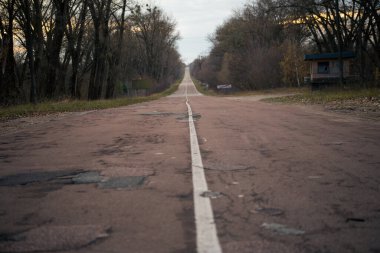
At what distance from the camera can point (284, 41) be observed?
59.9 m

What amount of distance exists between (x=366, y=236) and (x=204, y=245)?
140 cm

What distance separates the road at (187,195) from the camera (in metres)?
3.67

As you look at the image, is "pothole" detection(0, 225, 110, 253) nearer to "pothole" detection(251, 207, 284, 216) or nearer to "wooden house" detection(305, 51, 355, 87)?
"pothole" detection(251, 207, 284, 216)

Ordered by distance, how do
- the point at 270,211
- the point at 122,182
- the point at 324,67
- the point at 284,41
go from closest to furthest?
the point at 270,211 → the point at 122,182 → the point at 324,67 → the point at 284,41

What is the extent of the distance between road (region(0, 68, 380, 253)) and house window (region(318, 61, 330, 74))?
3480 centimetres

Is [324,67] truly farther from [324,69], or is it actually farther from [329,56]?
[329,56]

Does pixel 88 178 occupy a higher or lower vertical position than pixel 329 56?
A: lower

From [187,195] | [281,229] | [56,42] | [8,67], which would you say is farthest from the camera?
[8,67]

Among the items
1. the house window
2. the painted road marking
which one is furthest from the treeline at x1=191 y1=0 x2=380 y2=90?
the painted road marking

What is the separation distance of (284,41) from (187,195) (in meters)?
57.8

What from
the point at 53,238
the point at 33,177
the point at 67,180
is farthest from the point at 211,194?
the point at 33,177

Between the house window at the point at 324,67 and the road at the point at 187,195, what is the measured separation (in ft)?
114

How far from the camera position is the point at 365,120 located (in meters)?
13.6

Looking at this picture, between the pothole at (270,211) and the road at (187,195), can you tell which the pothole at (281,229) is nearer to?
the road at (187,195)
